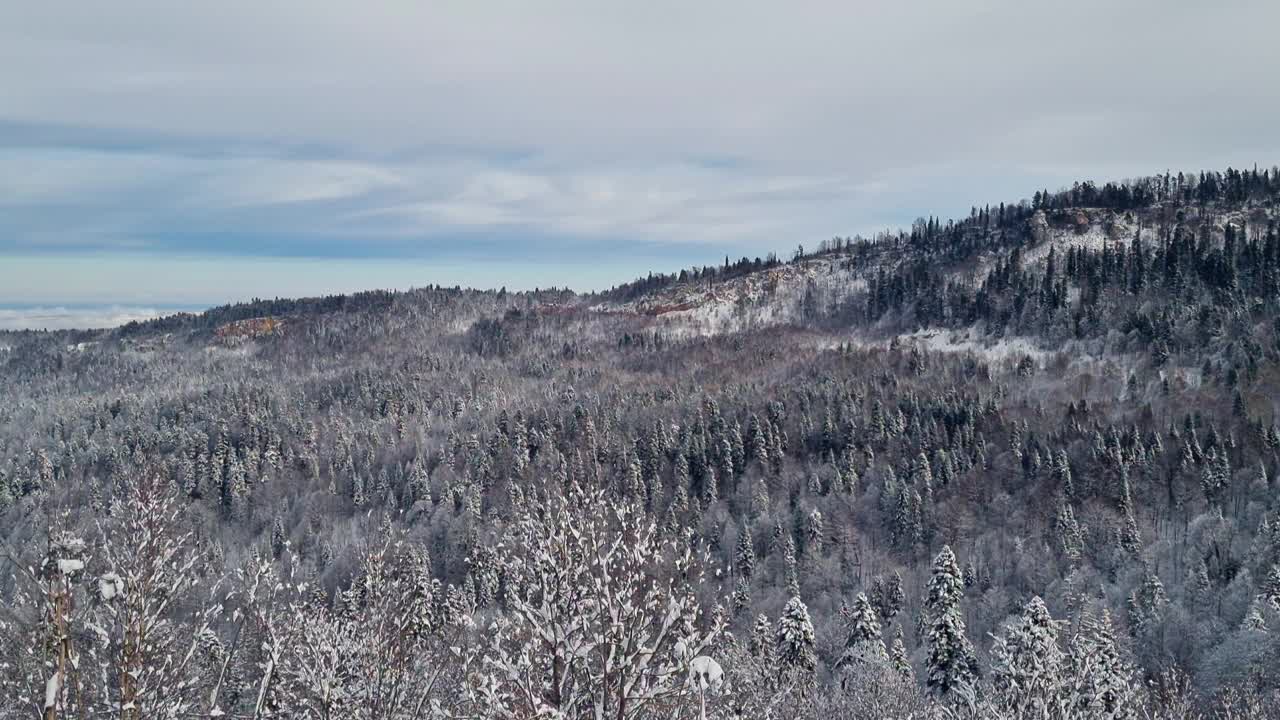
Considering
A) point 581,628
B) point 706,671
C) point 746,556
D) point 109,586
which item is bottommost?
point 746,556

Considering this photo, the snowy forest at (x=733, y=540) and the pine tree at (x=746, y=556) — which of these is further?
the pine tree at (x=746, y=556)

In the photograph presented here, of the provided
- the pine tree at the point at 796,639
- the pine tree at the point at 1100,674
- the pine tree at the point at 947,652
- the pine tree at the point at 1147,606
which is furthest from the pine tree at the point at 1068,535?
the pine tree at the point at 796,639

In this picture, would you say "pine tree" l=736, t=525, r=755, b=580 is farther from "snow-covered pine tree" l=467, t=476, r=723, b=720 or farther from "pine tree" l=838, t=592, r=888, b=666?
"snow-covered pine tree" l=467, t=476, r=723, b=720

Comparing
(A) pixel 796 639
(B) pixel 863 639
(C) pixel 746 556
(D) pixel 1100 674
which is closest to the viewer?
(D) pixel 1100 674

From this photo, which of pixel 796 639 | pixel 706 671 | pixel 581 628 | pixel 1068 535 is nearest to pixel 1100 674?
pixel 796 639

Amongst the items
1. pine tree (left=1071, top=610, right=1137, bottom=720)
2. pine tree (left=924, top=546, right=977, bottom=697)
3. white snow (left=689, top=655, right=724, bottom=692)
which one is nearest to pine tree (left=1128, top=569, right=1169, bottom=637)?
pine tree (left=1071, top=610, right=1137, bottom=720)

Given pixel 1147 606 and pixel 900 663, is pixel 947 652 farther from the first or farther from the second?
pixel 1147 606

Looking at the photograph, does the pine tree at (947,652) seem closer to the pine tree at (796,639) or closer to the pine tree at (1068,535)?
the pine tree at (796,639)

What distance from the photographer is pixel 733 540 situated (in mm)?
107500

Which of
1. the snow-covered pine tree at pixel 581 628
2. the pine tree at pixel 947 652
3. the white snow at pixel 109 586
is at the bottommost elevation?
the pine tree at pixel 947 652

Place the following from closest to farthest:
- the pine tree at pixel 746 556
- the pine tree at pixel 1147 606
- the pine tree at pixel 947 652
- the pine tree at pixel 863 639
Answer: the pine tree at pixel 947 652 → the pine tree at pixel 863 639 → the pine tree at pixel 1147 606 → the pine tree at pixel 746 556

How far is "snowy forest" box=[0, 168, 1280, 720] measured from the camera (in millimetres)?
12391

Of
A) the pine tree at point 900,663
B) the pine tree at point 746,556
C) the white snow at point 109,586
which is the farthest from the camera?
the pine tree at point 746,556

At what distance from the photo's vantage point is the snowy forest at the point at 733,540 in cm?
1239
